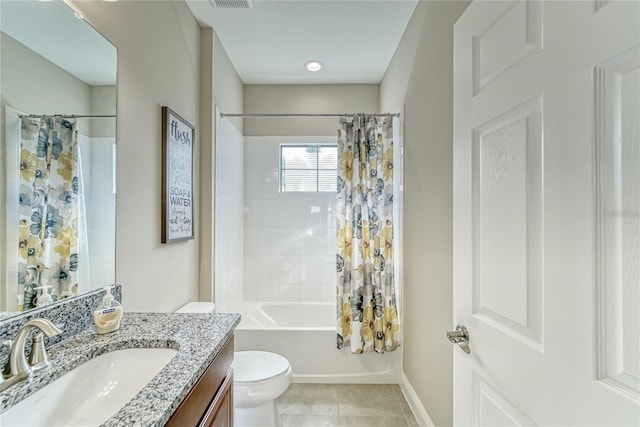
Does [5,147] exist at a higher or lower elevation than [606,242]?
higher

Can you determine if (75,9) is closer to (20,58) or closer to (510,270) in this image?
(20,58)

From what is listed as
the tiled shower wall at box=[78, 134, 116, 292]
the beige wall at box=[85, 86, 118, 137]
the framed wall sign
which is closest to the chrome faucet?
the tiled shower wall at box=[78, 134, 116, 292]

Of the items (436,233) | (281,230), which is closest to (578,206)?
(436,233)

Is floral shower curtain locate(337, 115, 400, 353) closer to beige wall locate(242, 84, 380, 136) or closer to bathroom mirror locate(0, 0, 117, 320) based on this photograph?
beige wall locate(242, 84, 380, 136)

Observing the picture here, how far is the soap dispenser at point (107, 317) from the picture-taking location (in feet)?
3.50

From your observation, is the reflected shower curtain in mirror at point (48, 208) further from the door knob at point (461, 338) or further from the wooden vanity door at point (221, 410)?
the door knob at point (461, 338)

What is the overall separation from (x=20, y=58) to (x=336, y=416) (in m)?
2.27

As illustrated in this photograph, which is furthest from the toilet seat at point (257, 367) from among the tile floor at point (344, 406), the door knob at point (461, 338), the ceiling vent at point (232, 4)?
the ceiling vent at point (232, 4)

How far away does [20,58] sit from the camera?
893 millimetres

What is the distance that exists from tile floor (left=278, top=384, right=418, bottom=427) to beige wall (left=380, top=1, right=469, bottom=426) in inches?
8.4

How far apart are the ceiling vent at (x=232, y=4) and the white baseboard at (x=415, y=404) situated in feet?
8.81

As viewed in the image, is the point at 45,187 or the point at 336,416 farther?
the point at 336,416

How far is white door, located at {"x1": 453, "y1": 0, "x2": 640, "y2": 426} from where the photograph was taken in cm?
52

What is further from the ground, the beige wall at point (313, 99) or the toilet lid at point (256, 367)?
the beige wall at point (313, 99)
